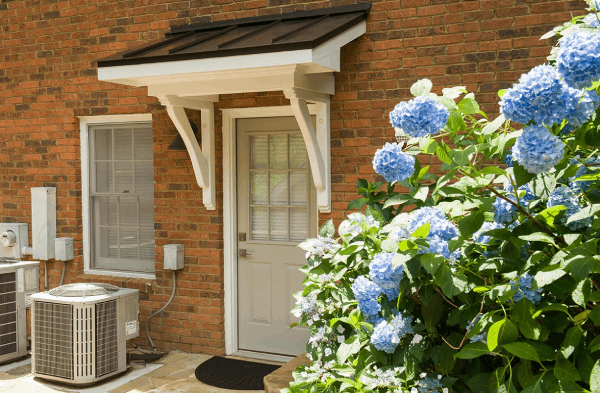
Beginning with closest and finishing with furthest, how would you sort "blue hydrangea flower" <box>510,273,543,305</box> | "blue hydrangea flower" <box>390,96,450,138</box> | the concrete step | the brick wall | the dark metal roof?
"blue hydrangea flower" <box>510,273,543,305</box> < "blue hydrangea flower" <box>390,96,450,138</box> < the concrete step < the dark metal roof < the brick wall

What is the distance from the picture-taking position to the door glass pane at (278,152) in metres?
5.62

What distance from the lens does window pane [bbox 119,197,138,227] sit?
625 centimetres

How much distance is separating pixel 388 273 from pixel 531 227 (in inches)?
15.3

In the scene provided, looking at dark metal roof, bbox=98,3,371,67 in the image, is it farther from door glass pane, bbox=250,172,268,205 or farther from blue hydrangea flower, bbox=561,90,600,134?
blue hydrangea flower, bbox=561,90,600,134

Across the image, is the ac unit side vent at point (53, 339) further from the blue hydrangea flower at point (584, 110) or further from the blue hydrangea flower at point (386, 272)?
the blue hydrangea flower at point (584, 110)

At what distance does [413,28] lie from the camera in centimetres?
484

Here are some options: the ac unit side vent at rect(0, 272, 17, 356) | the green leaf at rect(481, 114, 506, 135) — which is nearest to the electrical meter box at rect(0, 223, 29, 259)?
the ac unit side vent at rect(0, 272, 17, 356)

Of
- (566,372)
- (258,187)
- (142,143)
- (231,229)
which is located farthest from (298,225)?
(566,372)

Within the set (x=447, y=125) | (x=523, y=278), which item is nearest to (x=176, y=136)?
(x=447, y=125)

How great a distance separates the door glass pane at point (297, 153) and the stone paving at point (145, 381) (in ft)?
6.15

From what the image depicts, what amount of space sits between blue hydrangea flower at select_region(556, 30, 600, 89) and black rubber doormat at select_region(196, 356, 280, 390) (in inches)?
163

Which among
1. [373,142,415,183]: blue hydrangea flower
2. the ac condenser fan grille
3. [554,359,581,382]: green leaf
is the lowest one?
the ac condenser fan grille

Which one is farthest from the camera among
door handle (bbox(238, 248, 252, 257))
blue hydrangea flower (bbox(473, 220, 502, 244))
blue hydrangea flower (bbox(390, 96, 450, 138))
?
door handle (bbox(238, 248, 252, 257))

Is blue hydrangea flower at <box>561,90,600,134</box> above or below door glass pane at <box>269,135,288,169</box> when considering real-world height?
below
